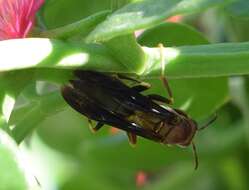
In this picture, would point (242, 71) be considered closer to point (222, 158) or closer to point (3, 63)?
point (3, 63)

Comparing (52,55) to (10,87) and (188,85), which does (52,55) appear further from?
(188,85)

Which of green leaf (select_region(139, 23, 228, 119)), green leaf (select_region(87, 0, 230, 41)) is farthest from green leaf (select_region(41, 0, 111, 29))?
green leaf (select_region(87, 0, 230, 41))

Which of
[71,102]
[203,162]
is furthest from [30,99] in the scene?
[203,162]

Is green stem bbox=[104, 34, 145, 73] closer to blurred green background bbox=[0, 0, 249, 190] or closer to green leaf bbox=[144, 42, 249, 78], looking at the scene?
green leaf bbox=[144, 42, 249, 78]

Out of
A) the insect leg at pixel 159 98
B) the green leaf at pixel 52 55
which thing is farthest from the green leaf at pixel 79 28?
the insect leg at pixel 159 98

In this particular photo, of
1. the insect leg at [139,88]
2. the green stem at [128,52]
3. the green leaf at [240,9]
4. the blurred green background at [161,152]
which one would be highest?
the green stem at [128,52]

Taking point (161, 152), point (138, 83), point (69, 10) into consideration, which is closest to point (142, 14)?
point (138, 83)

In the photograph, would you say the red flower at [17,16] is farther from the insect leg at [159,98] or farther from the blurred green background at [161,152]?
the blurred green background at [161,152]
